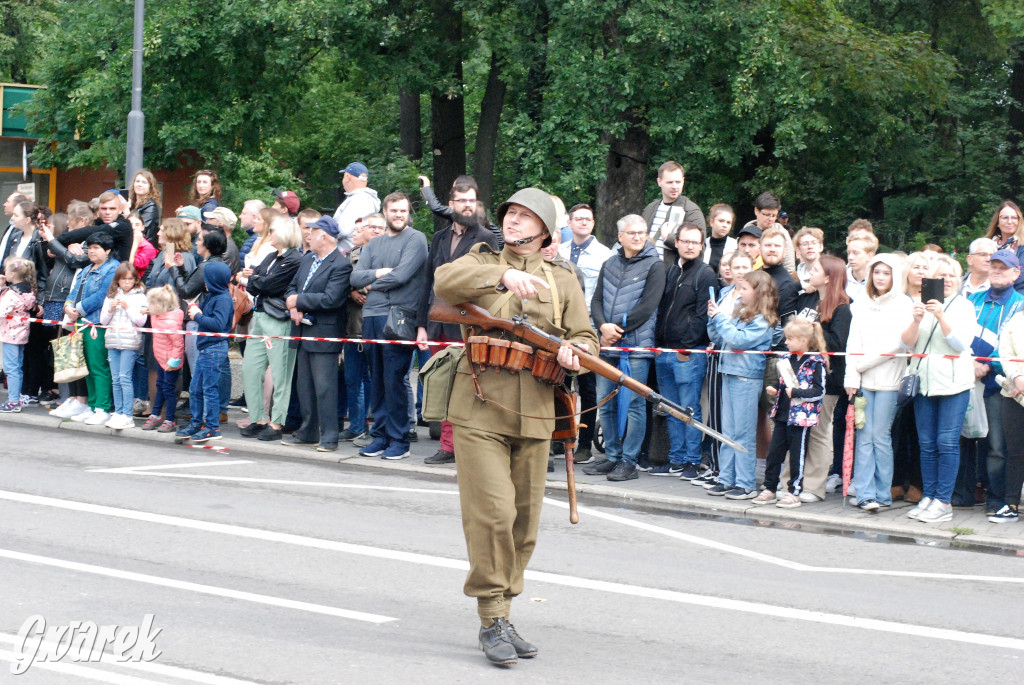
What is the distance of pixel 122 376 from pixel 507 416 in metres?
8.01

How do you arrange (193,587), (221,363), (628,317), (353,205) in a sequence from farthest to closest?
1. (353,205)
2. (221,363)
3. (628,317)
4. (193,587)

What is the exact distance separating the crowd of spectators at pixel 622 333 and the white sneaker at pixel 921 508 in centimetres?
2

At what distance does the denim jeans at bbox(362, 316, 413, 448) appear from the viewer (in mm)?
12383

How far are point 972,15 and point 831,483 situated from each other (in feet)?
56.1

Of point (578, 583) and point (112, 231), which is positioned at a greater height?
point (112, 231)

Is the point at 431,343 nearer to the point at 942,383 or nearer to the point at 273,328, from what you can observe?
the point at 273,328

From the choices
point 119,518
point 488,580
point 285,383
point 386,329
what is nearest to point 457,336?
point 386,329

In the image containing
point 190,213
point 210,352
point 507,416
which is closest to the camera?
point 507,416

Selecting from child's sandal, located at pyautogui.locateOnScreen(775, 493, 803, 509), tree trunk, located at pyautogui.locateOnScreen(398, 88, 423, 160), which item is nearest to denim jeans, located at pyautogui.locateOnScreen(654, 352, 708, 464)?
child's sandal, located at pyautogui.locateOnScreen(775, 493, 803, 509)

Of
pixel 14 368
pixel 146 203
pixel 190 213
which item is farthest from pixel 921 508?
pixel 14 368

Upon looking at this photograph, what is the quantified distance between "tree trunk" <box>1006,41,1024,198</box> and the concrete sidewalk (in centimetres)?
1698

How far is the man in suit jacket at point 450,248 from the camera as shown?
465 inches

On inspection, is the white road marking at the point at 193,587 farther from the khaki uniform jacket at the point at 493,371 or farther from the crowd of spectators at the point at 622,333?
the crowd of spectators at the point at 622,333

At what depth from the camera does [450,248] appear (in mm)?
12023
